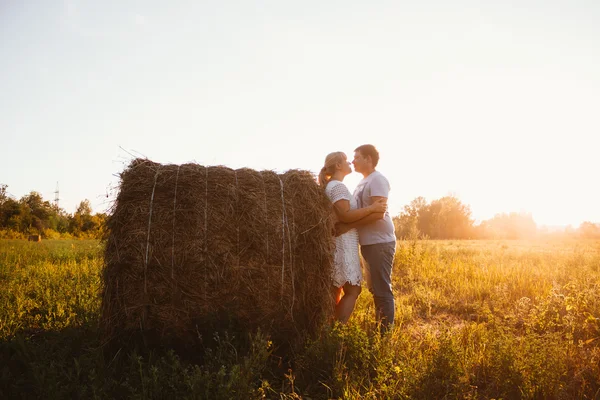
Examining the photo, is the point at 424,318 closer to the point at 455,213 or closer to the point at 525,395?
the point at 525,395

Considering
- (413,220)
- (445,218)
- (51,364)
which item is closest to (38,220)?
(413,220)

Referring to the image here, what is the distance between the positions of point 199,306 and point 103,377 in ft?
3.41

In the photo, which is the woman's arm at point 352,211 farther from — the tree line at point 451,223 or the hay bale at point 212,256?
the tree line at point 451,223

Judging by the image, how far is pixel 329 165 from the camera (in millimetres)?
4762

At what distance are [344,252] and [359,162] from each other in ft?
4.17

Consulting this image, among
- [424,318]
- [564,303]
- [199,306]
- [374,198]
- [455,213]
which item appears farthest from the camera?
[455,213]

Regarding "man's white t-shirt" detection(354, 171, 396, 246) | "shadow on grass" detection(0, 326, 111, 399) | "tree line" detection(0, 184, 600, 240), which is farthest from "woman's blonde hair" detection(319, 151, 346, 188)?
"tree line" detection(0, 184, 600, 240)

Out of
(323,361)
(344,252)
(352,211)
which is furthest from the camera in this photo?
(344,252)

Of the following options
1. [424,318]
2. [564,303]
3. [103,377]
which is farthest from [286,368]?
[564,303]

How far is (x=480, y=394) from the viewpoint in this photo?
132 inches

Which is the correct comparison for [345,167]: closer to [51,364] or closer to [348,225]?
[348,225]

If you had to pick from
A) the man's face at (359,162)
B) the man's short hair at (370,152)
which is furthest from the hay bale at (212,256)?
the man's short hair at (370,152)

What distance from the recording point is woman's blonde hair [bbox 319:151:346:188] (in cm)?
473

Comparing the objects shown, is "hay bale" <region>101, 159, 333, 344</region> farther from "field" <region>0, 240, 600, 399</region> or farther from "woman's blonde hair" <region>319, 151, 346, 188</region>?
"woman's blonde hair" <region>319, 151, 346, 188</region>
